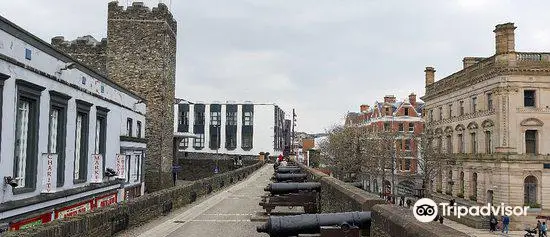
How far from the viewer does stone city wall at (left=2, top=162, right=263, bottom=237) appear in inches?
370

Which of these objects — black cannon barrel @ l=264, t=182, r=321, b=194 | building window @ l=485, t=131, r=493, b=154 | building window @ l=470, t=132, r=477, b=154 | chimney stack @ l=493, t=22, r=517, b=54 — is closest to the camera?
black cannon barrel @ l=264, t=182, r=321, b=194

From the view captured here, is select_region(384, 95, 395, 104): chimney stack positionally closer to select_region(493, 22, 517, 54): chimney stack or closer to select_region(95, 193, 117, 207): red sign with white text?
select_region(493, 22, 517, 54): chimney stack

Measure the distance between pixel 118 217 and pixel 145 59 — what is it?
23.3 meters

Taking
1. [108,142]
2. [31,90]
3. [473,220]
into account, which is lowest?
[473,220]

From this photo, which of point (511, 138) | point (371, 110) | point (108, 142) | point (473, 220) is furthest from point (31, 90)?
point (371, 110)

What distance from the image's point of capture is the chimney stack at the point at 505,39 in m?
37.7

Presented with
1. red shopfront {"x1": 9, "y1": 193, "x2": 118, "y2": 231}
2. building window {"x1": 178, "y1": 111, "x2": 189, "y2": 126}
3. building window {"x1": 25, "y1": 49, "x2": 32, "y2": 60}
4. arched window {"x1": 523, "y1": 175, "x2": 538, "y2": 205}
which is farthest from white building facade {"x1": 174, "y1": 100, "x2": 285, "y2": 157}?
building window {"x1": 25, "y1": 49, "x2": 32, "y2": 60}

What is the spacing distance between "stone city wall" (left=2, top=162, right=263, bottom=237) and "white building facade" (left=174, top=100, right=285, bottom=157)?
57801 millimetres

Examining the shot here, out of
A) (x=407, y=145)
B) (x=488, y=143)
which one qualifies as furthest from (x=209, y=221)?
(x=407, y=145)

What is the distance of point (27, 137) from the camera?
14820mm

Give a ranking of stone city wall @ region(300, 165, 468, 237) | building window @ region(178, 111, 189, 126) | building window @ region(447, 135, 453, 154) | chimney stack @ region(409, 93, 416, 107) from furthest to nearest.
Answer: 1. building window @ region(178, 111, 189, 126)
2. chimney stack @ region(409, 93, 416, 107)
3. building window @ region(447, 135, 453, 154)
4. stone city wall @ region(300, 165, 468, 237)

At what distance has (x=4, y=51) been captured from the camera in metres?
12.8

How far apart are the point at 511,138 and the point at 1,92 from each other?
35194mm

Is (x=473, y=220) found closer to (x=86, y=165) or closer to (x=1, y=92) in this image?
(x=86, y=165)
